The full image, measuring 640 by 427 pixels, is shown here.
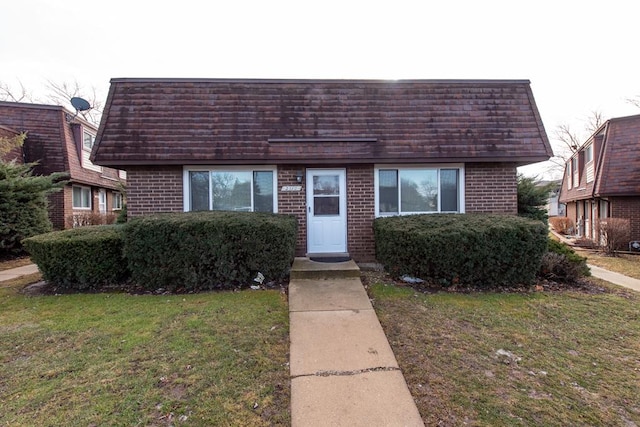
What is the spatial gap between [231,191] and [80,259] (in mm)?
3396

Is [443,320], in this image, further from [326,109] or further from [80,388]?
[326,109]

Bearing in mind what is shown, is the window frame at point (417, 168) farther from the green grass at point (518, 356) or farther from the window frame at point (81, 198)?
the window frame at point (81, 198)

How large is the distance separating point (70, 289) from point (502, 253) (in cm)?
834

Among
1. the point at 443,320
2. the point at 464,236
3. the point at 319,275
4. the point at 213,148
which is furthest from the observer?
the point at 213,148

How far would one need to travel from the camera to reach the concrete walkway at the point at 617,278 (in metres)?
6.77

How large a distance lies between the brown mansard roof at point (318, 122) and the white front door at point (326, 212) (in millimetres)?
529

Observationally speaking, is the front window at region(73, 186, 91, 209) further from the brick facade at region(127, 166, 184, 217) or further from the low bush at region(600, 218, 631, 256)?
the low bush at region(600, 218, 631, 256)

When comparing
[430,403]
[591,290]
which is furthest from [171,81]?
[591,290]

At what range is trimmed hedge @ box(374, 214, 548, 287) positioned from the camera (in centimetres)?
579

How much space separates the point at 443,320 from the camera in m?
4.45

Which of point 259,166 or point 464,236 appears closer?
point 464,236

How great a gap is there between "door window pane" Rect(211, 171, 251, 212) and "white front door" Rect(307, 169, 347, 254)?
62.5 inches

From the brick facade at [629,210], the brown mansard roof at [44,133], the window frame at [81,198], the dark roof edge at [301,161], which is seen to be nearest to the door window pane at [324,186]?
the dark roof edge at [301,161]

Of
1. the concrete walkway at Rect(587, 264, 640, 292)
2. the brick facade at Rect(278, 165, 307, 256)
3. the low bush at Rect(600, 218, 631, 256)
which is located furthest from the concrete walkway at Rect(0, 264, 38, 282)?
the low bush at Rect(600, 218, 631, 256)
